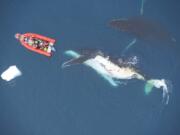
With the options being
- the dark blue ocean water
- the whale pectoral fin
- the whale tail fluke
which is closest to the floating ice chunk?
the dark blue ocean water

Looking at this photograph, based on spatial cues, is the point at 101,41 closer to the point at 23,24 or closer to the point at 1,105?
the point at 23,24

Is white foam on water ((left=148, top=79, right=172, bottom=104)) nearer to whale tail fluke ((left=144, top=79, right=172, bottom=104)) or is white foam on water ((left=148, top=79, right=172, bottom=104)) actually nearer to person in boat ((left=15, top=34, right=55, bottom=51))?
whale tail fluke ((left=144, top=79, right=172, bottom=104))

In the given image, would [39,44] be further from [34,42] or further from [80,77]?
[80,77]

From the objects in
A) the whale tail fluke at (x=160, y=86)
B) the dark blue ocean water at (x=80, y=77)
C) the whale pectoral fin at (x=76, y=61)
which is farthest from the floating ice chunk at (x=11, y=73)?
the whale tail fluke at (x=160, y=86)

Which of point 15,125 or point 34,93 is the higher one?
point 34,93

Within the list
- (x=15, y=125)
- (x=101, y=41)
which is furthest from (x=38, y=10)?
(x=15, y=125)

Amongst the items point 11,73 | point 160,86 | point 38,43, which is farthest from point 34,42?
point 160,86

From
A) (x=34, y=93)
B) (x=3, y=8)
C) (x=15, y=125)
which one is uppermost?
(x=3, y=8)
